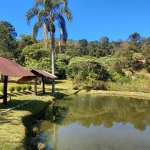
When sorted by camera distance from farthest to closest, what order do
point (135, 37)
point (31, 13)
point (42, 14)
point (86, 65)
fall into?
point (135, 37) < point (86, 65) < point (31, 13) < point (42, 14)

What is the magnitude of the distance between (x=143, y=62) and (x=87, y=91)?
30.1 metres

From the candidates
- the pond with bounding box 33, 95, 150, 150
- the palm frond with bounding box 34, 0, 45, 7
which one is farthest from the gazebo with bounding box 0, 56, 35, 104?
the palm frond with bounding box 34, 0, 45, 7

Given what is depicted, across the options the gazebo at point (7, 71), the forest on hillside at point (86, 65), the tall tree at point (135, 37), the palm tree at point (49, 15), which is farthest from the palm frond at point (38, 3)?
the tall tree at point (135, 37)

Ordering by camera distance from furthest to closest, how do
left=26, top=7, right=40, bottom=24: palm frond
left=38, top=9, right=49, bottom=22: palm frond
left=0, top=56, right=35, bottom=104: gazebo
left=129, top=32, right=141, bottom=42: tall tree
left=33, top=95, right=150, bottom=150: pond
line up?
1. left=129, top=32, right=141, bottom=42: tall tree
2. left=26, top=7, right=40, bottom=24: palm frond
3. left=38, top=9, right=49, bottom=22: palm frond
4. left=0, top=56, right=35, bottom=104: gazebo
5. left=33, top=95, right=150, bottom=150: pond

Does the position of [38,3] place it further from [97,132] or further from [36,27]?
[97,132]

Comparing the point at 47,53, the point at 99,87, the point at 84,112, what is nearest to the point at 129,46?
the point at 47,53

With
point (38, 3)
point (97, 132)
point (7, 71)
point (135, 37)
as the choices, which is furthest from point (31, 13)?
point (135, 37)

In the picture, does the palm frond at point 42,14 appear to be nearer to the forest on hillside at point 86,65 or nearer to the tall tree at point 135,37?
the forest on hillside at point 86,65

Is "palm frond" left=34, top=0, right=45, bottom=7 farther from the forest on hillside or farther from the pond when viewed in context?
the pond

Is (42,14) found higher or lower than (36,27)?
higher

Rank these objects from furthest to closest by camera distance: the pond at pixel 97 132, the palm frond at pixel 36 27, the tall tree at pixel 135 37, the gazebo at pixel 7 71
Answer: the tall tree at pixel 135 37
the palm frond at pixel 36 27
the gazebo at pixel 7 71
the pond at pixel 97 132

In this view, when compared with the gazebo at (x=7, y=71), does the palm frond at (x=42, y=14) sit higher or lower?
higher

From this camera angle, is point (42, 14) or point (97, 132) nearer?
point (97, 132)

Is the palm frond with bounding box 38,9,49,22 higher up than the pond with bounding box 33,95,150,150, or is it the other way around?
the palm frond with bounding box 38,9,49,22
